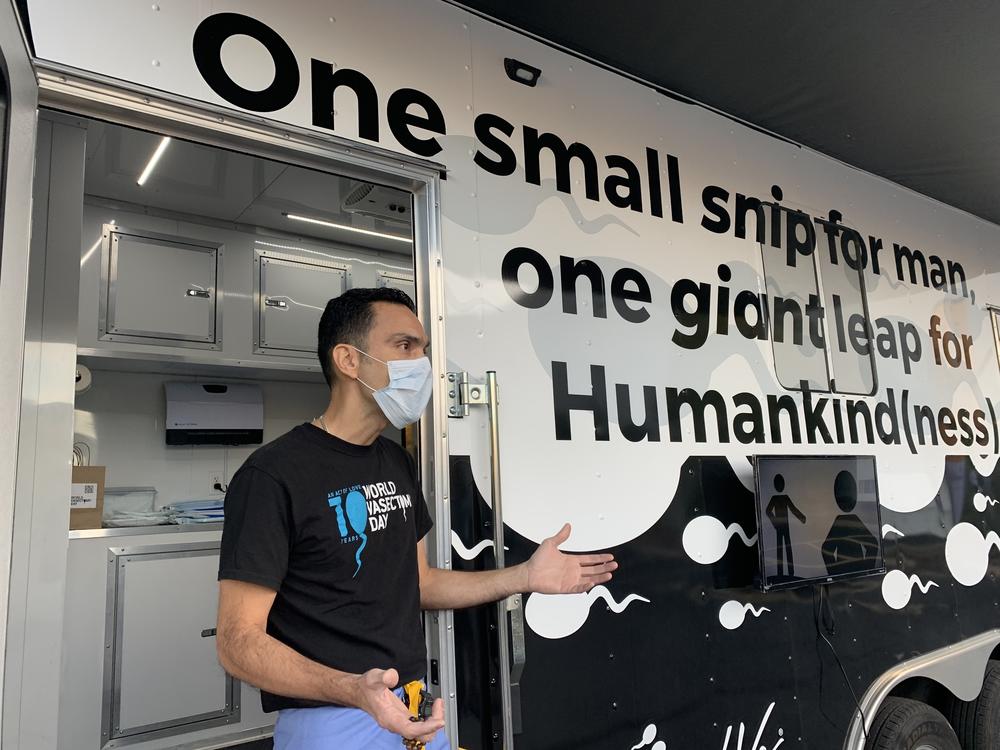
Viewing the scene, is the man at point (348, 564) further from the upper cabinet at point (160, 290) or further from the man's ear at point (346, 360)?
the upper cabinet at point (160, 290)

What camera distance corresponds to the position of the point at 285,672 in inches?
48.1

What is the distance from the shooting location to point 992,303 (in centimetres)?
397

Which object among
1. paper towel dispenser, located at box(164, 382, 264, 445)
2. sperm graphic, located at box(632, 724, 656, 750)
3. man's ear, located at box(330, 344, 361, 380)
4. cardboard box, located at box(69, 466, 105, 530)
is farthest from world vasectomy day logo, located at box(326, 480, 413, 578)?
paper towel dispenser, located at box(164, 382, 264, 445)

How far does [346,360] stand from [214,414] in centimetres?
231

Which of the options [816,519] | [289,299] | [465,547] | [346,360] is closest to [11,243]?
[346,360]

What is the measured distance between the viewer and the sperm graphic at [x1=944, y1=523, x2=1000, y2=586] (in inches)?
125

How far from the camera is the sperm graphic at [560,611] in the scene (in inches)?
73.7

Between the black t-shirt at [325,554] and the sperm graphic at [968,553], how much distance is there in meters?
2.73

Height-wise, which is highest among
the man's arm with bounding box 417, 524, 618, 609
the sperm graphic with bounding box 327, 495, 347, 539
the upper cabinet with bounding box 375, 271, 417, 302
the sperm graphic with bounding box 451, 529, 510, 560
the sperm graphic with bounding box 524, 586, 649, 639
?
the upper cabinet with bounding box 375, 271, 417, 302

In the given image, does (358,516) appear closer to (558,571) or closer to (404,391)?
(404,391)

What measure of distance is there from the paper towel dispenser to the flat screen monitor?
258 cm

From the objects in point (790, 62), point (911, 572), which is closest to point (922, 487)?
point (911, 572)

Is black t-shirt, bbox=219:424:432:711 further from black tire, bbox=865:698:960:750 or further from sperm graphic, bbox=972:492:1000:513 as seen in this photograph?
sperm graphic, bbox=972:492:1000:513

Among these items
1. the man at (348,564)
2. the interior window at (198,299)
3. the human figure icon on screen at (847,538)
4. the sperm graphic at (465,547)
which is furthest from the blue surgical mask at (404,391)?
the human figure icon on screen at (847,538)
